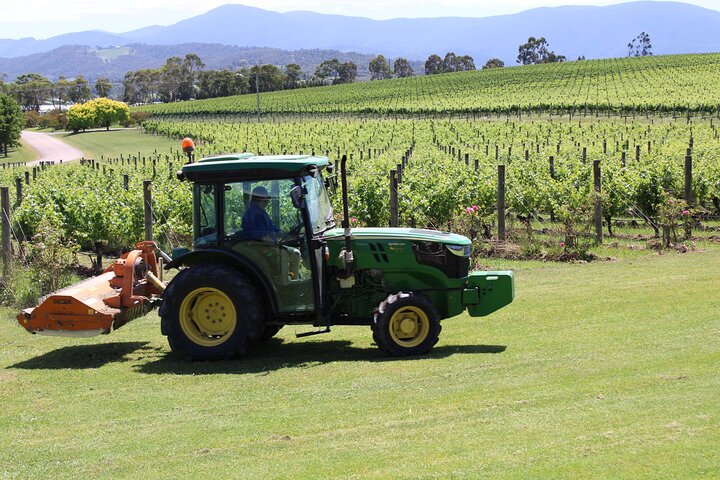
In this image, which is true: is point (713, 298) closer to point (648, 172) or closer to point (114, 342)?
point (114, 342)

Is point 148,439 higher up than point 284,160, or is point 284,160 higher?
point 284,160

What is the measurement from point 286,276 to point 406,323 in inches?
53.2

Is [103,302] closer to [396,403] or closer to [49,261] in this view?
[49,261]

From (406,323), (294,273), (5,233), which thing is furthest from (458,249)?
(5,233)

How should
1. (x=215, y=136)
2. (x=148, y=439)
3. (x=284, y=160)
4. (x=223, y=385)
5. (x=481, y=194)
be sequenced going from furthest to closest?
(x=215, y=136), (x=481, y=194), (x=284, y=160), (x=223, y=385), (x=148, y=439)

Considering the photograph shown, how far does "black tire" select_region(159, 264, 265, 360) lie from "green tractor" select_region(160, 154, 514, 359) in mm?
11

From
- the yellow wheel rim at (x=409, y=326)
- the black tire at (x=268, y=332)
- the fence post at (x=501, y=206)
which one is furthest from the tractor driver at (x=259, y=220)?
the fence post at (x=501, y=206)

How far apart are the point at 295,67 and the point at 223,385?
173 metres

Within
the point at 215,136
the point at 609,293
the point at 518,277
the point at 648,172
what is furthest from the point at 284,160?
the point at 215,136

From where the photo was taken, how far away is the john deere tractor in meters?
9.25

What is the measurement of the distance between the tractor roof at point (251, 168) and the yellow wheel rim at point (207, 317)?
47.7 inches

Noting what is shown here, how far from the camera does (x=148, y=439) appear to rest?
271 inches

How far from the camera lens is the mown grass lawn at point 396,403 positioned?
19.6ft

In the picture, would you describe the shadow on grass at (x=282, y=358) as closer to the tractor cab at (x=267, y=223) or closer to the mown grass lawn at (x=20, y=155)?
the tractor cab at (x=267, y=223)
